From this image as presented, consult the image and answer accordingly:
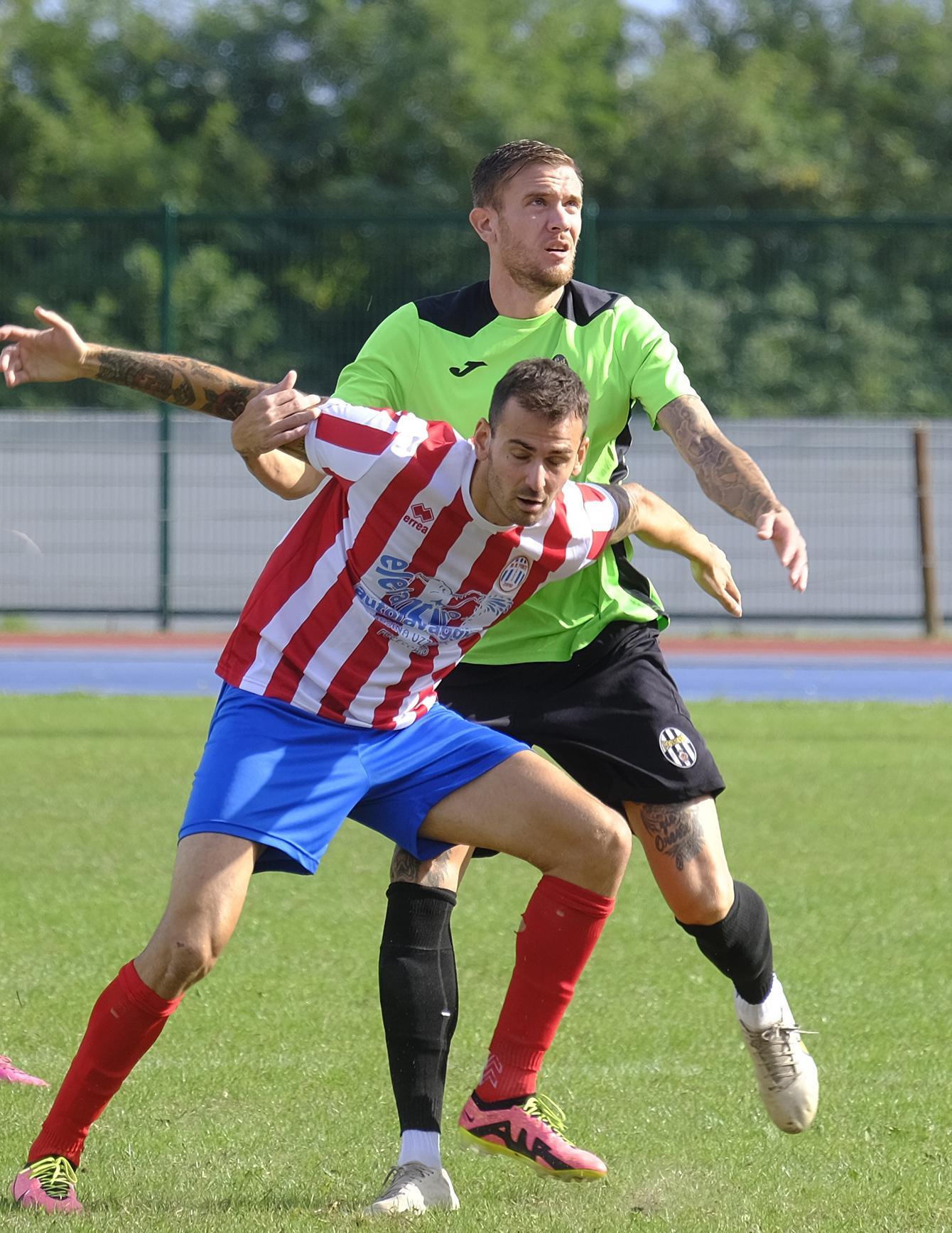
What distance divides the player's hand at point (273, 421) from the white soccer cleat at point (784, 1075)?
1.70 metres

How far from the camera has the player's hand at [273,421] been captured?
355cm

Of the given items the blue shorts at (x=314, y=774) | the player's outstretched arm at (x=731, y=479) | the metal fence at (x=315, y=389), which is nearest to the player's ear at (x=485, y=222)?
the player's outstretched arm at (x=731, y=479)

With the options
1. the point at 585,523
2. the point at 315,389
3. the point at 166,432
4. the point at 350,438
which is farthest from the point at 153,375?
the point at 315,389

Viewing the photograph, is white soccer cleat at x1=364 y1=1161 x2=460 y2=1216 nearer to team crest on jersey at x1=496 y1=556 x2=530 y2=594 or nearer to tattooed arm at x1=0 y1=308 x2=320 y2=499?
team crest on jersey at x1=496 y1=556 x2=530 y2=594

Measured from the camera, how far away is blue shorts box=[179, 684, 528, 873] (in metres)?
3.46

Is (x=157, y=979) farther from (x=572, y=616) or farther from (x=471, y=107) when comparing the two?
(x=471, y=107)

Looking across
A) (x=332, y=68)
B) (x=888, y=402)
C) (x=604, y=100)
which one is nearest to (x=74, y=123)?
(x=332, y=68)

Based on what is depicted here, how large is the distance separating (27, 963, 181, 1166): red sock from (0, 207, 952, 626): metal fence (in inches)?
454

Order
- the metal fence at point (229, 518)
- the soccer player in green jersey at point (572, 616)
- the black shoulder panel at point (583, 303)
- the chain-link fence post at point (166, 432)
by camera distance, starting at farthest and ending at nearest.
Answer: the metal fence at point (229, 518) < the chain-link fence post at point (166, 432) < the black shoulder panel at point (583, 303) < the soccer player in green jersey at point (572, 616)

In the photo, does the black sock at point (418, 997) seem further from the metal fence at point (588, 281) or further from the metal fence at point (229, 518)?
the metal fence at point (229, 518)

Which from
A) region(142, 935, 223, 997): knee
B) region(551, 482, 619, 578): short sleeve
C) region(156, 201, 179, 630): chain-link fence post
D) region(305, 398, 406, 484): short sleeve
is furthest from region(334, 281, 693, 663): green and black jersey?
region(156, 201, 179, 630): chain-link fence post

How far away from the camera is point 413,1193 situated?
345cm

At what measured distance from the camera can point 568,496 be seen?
3.76 meters

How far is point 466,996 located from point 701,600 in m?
10.7
